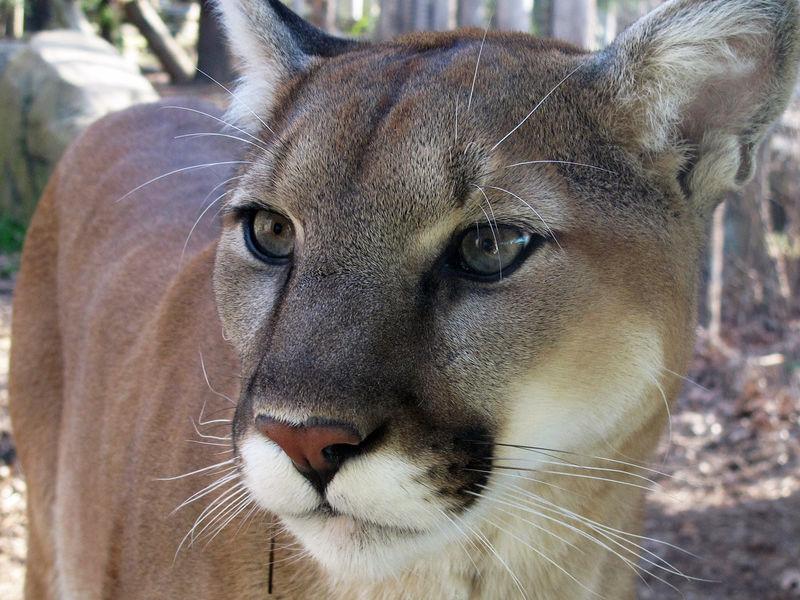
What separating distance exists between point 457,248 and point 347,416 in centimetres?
45

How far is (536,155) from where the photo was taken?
6.94ft

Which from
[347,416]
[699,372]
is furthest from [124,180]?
[699,372]

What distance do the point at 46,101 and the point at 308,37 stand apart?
694 cm

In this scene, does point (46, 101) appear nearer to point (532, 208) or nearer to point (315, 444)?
point (532, 208)

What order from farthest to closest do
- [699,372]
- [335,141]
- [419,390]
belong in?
[699,372], [335,141], [419,390]

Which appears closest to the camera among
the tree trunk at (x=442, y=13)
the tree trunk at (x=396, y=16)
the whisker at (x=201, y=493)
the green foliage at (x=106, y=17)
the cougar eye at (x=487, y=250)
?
the cougar eye at (x=487, y=250)

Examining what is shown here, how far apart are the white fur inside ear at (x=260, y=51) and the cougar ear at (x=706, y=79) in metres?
0.80

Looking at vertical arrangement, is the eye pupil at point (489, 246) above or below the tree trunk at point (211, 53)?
above

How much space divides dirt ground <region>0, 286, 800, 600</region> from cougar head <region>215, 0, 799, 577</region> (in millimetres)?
1728

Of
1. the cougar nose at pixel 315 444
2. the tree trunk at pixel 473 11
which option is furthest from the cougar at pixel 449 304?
the tree trunk at pixel 473 11

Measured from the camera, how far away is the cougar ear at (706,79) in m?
2.14

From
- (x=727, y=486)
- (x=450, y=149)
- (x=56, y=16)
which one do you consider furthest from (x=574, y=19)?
(x=56, y=16)

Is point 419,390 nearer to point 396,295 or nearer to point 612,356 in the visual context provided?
point 396,295

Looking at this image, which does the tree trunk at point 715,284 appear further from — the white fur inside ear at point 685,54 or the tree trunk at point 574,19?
the white fur inside ear at point 685,54
